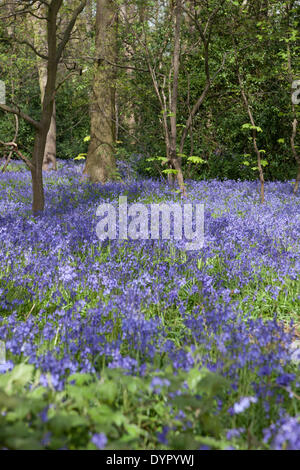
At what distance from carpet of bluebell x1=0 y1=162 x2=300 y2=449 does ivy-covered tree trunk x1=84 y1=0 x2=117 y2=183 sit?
8.04 ft

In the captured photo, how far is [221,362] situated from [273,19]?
1023 centimetres

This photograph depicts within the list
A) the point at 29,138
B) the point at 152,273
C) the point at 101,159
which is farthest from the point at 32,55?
the point at 152,273

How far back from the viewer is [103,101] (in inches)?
372

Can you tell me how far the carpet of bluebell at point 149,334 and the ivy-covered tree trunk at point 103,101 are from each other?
8.04 feet

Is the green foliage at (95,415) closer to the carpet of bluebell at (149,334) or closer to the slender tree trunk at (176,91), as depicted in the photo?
the carpet of bluebell at (149,334)

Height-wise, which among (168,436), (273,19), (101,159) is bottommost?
(168,436)

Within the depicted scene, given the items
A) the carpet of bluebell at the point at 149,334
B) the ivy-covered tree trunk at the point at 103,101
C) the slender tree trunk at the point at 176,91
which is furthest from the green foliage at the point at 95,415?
the ivy-covered tree trunk at the point at 103,101

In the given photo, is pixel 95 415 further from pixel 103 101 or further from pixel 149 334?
pixel 103 101

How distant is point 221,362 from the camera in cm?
217

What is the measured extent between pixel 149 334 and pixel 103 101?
7927 millimetres

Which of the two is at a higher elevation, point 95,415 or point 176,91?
point 176,91

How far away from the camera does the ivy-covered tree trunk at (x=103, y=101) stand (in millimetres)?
9344

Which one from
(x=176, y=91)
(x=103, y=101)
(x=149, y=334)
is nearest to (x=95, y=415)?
(x=149, y=334)
